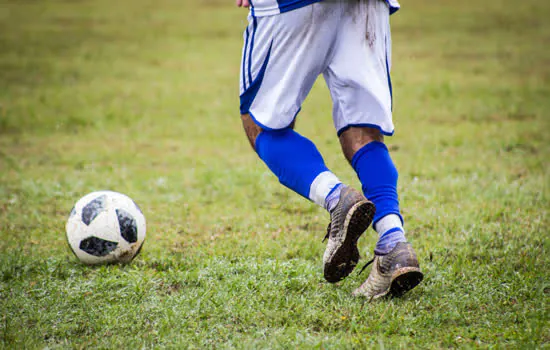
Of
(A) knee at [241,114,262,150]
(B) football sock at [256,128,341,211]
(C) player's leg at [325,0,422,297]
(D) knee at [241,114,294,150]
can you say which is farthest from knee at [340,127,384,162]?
(A) knee at [241,114,262,150]

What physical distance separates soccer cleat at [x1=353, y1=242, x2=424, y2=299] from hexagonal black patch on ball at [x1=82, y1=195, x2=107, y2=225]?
1473mm

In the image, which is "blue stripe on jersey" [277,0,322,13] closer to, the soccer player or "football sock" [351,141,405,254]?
the soccer player

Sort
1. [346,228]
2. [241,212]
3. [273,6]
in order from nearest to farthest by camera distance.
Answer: [346,228], [273,6], [241,212]

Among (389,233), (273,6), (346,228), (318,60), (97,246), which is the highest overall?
(273,6)

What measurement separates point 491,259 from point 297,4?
1.73 m

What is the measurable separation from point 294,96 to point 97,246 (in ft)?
4.52

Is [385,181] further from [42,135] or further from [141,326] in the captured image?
[42,135]

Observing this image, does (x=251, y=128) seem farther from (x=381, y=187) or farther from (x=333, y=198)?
(x=381, y=187)

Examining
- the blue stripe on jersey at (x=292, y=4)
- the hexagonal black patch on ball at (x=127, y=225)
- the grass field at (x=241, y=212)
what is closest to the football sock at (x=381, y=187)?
the grass field at (x=241, y=212)

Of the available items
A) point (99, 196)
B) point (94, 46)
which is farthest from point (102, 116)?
point (94, 46)

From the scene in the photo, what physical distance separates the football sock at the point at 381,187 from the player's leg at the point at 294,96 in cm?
18

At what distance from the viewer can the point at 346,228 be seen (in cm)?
286

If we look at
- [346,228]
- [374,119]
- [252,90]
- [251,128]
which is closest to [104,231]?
[251,128]

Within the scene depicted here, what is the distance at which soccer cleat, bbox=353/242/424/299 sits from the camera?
2928 millimetres
